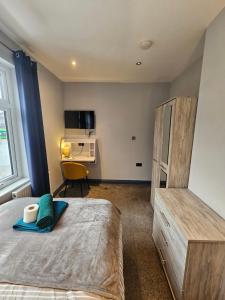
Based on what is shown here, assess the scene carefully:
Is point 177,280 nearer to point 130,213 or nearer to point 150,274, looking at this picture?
point 150,274

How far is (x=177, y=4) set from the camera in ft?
4.46

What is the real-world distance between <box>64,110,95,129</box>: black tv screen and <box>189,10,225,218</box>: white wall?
2.47 meters

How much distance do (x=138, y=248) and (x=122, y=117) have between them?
2765 mm

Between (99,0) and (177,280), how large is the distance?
8.07ft

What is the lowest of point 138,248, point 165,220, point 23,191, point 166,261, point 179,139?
point 138,248

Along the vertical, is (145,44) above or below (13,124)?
above

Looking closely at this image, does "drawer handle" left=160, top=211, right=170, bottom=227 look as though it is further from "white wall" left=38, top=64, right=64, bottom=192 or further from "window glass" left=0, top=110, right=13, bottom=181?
"white wall" left=38, top=64, right=64, bottom=192

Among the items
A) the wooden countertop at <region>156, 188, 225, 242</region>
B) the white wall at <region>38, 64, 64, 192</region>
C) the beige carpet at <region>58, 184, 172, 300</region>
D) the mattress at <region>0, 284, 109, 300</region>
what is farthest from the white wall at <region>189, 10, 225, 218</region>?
the white wall at <region>38, 64, 64, 192</region>

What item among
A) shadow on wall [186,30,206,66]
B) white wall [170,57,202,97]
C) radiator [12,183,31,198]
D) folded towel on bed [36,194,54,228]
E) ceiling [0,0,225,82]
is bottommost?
radiator [12,183,31,198]

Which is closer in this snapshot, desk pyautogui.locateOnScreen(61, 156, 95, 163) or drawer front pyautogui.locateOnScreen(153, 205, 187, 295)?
drawer front pyautogui.locateOnScreen(153, 205, 187, 295)

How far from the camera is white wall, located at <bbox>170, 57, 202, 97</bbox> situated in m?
2.34

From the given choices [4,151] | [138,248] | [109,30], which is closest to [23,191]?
[4,151]

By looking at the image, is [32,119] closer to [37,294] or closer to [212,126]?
[37,294]

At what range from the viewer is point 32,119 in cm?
217
